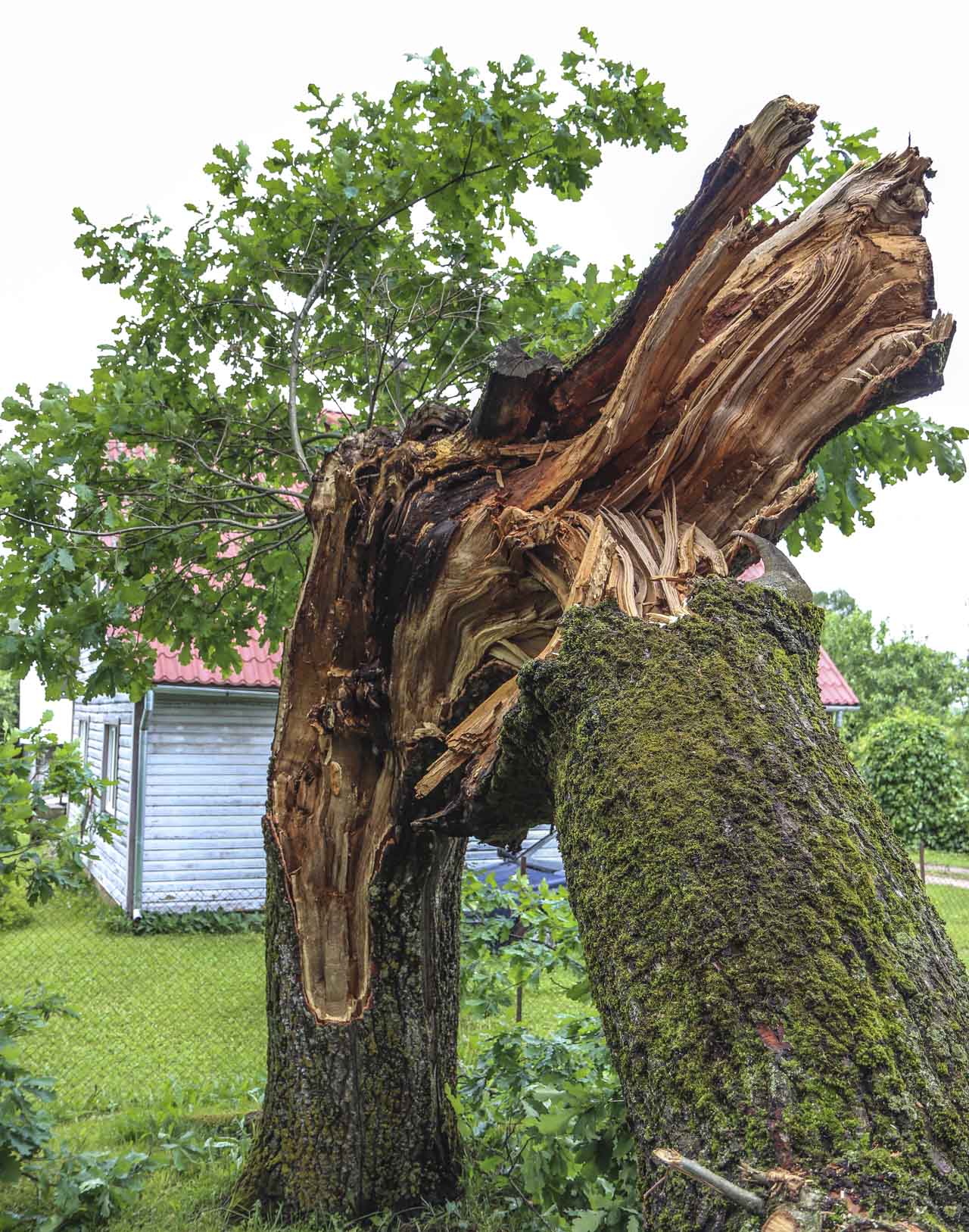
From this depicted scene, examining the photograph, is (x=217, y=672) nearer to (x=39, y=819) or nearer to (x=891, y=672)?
(x=39, y=819)

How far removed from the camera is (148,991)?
336 inches

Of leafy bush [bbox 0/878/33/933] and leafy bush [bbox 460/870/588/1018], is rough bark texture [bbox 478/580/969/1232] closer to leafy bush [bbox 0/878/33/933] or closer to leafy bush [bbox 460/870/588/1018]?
leafy bush [bbox 460/870/588/1018]

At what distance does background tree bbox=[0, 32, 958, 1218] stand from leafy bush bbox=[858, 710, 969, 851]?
1698 cm

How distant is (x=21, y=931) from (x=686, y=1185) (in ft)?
39.4

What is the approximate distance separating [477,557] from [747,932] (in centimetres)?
169

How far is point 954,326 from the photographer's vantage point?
258 centimetres

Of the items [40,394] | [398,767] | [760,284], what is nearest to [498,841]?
[398,767]

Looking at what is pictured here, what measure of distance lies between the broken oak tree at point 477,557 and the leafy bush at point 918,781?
1740 cm

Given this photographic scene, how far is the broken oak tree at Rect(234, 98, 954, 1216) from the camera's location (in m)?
2.57

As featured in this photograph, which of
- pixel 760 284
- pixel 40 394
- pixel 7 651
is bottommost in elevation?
pixel 7 651

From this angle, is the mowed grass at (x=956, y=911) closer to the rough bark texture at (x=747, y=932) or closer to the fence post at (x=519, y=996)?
the fence post at (x=519, y=996)

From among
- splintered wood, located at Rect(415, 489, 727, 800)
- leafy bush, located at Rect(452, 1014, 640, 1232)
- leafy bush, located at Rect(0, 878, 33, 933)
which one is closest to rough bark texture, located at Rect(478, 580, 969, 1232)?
splintered wood, located at Rect(415, 489, 727, 800)

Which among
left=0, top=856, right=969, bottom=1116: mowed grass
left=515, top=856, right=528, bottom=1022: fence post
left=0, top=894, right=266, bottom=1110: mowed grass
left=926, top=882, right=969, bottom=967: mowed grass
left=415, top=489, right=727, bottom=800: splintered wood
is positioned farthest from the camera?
left=926, top=882, right=969, bottom=967: mowed grass

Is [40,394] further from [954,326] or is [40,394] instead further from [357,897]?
[954,326]
